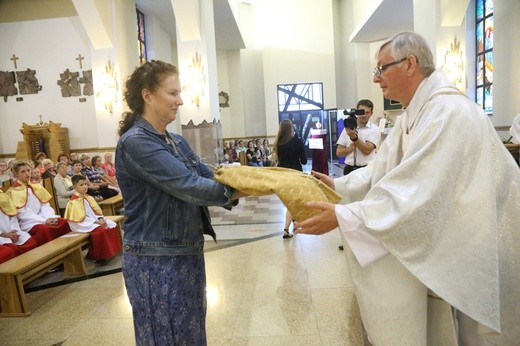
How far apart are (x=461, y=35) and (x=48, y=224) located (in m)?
7.57

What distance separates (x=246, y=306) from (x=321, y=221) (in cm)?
204

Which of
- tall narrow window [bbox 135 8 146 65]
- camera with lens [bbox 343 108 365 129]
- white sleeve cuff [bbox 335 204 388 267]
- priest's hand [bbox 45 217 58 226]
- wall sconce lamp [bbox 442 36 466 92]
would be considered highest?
tall narrow window [bbox 135 8 146 65]

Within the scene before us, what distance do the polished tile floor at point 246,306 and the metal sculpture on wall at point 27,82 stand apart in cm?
804

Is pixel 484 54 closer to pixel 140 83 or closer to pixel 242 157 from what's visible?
pixel 242 157

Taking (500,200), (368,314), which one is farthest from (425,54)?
(368,314)

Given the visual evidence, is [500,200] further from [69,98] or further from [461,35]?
[69,98]

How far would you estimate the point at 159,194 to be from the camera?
163 cm

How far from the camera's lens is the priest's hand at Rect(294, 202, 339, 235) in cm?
162

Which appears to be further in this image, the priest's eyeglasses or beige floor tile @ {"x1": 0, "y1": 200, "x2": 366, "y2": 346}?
beige floor tile @ {"x1": 0, "y1": 200, "x2": 366, "y2": 346}

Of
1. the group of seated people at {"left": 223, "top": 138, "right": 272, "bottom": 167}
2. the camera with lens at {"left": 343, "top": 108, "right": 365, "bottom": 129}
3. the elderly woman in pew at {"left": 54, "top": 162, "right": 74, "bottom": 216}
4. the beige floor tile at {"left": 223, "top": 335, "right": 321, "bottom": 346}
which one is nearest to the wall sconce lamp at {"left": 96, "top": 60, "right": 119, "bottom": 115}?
the elderly woman in pew at {"left": 54, "top": 162, "right": 74, "bottom": 216}

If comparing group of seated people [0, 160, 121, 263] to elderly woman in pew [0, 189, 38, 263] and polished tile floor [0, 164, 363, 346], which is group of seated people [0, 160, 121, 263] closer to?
elderly woman in pew [0, 189, 38, 263]

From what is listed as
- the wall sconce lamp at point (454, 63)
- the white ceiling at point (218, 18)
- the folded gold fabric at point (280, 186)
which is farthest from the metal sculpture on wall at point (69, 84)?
the folded gold fabric at point (280, 186)

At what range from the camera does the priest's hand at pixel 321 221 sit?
1.62 meters

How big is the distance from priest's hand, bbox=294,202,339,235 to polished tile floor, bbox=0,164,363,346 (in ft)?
4.85
